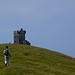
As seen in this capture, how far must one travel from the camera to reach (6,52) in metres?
27.7

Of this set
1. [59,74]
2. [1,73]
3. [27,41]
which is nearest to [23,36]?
[27,41]

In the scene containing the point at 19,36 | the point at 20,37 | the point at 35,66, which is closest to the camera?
the point at 35,66

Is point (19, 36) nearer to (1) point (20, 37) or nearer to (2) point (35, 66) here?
(1) point (20, 37)

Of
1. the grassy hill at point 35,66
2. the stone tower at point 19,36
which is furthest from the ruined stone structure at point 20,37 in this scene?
the grassy hill at point 35,66

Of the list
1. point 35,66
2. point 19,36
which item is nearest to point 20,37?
point 19,36

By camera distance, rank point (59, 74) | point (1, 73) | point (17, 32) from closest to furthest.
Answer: point (1, 73) < point (59, 74) < point (17, 32)

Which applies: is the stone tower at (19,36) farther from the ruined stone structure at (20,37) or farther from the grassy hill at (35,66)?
the grassy hill at (35,66)

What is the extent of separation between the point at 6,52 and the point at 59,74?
11187mm

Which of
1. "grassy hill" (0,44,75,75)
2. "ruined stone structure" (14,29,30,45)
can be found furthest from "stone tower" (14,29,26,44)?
"grassy hill" (0,44,75,75)

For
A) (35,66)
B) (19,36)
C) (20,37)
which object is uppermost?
(19,36)

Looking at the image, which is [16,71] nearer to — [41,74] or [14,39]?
[41,74]

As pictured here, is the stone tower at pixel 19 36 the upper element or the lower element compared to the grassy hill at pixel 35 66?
upper

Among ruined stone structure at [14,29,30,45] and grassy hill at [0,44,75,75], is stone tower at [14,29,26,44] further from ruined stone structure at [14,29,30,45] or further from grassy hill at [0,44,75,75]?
grassy hill at [0,44,75,75]

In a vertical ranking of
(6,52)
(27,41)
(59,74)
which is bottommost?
(59,74)
